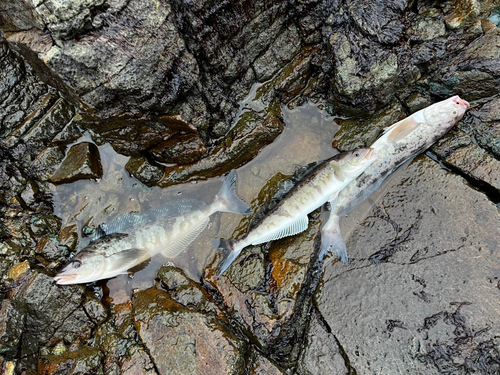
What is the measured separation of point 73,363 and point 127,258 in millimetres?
1341

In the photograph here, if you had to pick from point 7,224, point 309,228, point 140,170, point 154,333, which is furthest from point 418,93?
point 7,224

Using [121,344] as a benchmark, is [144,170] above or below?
above

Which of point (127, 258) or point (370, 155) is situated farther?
point (127, 258)

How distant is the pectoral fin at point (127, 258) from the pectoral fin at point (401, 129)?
151 inches

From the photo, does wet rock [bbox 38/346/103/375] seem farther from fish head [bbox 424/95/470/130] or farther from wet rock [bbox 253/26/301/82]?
fish head [bbox 424/95/470/130]

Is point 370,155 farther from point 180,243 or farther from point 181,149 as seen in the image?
point 180,243

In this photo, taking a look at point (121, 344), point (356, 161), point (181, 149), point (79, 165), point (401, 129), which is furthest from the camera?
point (79, 165)

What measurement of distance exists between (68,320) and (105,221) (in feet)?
4.50

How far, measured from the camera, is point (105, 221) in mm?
4559

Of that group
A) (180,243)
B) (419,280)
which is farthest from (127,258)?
(419,280)

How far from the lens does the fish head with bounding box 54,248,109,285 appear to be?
3.98 meters

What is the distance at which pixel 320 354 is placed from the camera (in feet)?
11.8

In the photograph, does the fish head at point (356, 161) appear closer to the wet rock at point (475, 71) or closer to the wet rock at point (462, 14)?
the wet rock at point (475, 71)

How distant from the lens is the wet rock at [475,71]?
4016mm
